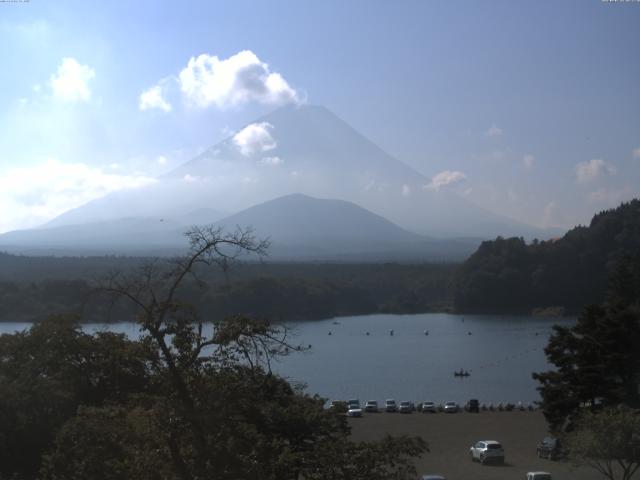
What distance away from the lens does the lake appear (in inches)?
784

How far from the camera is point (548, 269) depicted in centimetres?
4131

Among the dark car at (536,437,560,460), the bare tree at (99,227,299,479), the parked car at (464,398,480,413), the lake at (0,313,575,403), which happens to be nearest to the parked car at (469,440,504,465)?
the dark car at (536,437,560,460)

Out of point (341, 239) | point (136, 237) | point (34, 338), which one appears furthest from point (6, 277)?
point (341, 239)

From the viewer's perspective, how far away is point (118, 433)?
10.7ft

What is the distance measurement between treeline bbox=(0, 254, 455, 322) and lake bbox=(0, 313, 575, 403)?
4.32 ft

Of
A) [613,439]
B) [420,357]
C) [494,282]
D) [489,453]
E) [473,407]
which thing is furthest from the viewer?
[494,282]

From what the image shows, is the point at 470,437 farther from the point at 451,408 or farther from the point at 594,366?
the point at 451,408

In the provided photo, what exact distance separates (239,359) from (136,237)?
105310 mm

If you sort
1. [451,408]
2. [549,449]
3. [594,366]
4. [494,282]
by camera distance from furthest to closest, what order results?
[494,282]
[451,408]
[594,366]
[549,449]

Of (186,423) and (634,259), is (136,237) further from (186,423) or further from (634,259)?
(186,423)

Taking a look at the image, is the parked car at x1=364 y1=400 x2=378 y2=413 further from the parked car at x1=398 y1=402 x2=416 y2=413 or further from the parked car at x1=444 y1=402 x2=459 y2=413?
the parked car at x1=444 y1=402 x2=459 y2=413

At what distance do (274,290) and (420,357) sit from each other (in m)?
12.1

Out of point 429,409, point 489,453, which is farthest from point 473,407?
point 489,453

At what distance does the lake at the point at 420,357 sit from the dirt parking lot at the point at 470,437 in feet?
8.41
